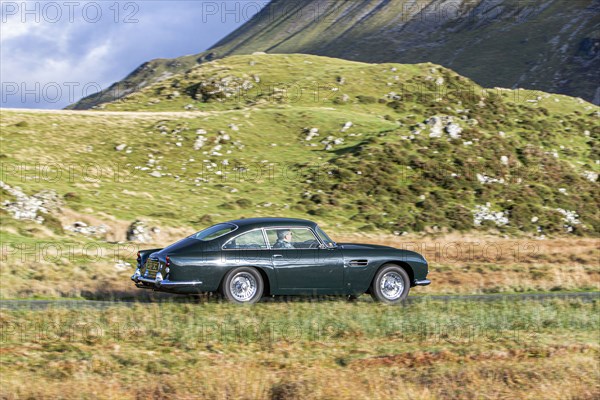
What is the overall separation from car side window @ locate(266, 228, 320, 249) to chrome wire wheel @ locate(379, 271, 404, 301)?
1.53m

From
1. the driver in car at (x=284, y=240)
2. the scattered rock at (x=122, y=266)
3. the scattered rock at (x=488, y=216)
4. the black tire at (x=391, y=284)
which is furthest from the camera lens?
the scattered rock at (x=488, y=216)

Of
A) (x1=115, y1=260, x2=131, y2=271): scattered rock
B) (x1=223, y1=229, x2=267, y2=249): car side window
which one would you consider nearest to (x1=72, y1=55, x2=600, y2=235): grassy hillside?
(x1=115, y1=260, x2=131, y2=271): scattered rock

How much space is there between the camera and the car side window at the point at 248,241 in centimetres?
1289

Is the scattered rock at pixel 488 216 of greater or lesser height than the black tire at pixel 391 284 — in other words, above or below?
above

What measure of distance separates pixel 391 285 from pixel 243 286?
9.60 feet

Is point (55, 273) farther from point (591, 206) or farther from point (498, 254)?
point (591, 206)

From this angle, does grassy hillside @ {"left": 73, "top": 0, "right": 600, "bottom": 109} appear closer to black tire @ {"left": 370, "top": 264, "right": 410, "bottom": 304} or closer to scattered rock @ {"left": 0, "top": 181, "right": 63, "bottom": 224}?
scattered rock @ {"left": 0, "top": 181, "right": 63, "bottom": 224}

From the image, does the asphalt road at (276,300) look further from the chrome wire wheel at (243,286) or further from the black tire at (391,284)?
the chrome wire wheel at (243,286)

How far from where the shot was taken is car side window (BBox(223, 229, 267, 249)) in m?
12.9

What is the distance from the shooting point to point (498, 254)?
2683 cm

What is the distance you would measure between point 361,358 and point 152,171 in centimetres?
2871

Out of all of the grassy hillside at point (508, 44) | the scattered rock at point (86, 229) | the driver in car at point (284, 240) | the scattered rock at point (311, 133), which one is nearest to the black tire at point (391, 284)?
the driver in car at point (284, 240)

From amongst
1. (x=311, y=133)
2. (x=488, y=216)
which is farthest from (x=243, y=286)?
(x=311, y=133)

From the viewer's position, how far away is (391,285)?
14.0m
